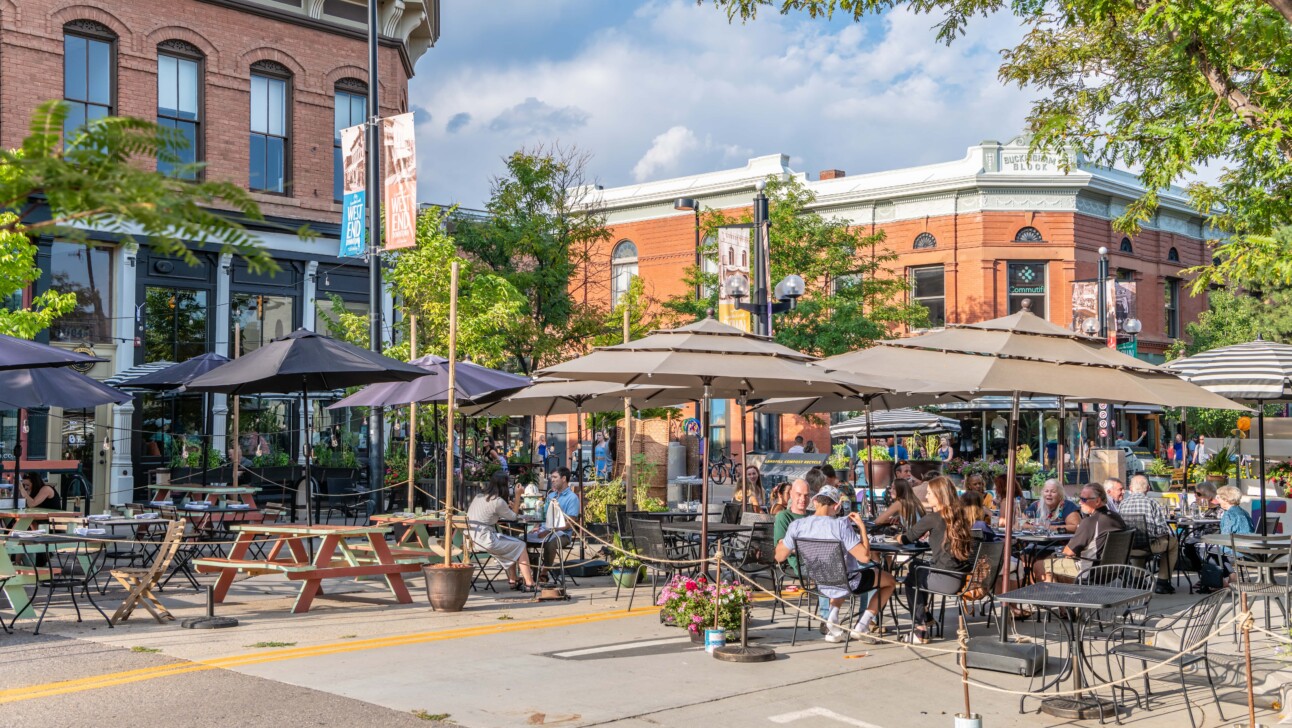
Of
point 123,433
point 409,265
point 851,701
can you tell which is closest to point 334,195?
point 409,265

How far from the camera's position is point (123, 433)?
961 inches

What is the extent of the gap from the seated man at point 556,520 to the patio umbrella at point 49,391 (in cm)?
562

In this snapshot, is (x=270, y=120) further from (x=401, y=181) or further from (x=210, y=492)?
(x=210, y=492)

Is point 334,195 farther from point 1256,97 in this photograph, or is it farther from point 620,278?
point 620,278

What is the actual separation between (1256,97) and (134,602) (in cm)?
1196

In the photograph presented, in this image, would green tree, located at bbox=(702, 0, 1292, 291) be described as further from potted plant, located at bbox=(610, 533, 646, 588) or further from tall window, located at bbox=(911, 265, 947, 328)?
tall window, located at bbox=(911, 265, 947, 328)

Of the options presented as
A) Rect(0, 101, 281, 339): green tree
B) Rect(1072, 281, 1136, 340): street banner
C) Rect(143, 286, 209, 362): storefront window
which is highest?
Rect(1072, 281, 1136, 340): street banner

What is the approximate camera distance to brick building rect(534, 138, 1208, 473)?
143 feet

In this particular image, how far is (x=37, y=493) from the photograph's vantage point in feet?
51.4

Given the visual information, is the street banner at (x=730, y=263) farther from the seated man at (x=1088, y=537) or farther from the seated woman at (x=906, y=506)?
the seated man at (x=1088, y=537)

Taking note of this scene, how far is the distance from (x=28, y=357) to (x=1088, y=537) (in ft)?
34.4

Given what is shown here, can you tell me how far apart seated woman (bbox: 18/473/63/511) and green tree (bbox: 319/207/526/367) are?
7.83 meters

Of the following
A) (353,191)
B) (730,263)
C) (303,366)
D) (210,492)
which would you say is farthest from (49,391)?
(730,263)

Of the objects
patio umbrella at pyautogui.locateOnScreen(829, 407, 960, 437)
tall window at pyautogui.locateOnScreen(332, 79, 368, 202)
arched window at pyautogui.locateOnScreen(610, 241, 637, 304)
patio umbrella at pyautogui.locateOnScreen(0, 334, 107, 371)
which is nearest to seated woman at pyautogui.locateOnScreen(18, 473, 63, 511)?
patio umbrella at pyautogui.locateOnScreen(0, 334, 107, 371)
